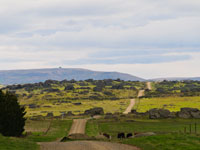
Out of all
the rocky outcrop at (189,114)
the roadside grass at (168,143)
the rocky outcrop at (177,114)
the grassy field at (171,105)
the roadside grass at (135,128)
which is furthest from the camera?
the grassy field at (171,105)

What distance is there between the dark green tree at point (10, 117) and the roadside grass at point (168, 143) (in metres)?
25.5

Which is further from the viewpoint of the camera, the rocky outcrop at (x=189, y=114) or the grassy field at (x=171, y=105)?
the grassy field at (x=171, y=105)

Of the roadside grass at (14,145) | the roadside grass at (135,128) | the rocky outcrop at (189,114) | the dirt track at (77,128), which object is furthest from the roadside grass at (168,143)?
the rocky outcrop at (189,114)

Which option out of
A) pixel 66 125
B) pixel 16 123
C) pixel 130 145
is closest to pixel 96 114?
pixel 66 125

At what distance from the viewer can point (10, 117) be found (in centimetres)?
5559

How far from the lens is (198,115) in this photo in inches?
4370

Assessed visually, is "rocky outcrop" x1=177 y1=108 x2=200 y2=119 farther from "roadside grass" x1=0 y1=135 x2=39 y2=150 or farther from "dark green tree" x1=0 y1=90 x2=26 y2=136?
"roadside grass" x1=0 y1=135 x2=39 y2=150

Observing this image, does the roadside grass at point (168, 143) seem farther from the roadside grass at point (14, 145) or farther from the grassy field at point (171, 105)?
the grassy field at point (171, 105)

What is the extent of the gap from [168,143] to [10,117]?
103 feet

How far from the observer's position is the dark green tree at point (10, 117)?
180ft

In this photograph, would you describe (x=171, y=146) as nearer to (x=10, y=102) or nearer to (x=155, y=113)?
(x=10, y=102)

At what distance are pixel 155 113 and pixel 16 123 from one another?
6660cm

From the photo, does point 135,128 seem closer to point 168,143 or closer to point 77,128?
point 77,128

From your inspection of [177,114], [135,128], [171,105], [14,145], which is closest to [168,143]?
[14,145]
